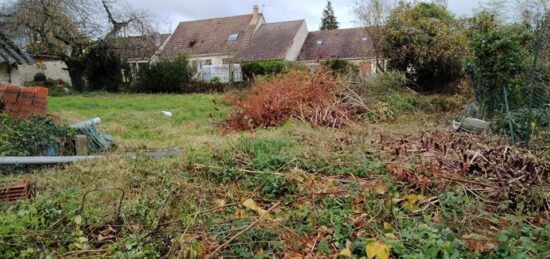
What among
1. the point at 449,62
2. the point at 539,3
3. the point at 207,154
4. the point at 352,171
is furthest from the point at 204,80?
the point at 352,171

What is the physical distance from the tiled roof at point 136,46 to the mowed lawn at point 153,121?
736 centimetres

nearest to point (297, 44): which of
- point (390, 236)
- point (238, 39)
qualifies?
point (238, 39)

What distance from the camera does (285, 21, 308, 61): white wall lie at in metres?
30.9

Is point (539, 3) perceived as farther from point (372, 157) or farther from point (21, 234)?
point (21, 234)

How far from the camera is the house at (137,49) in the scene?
2244 centimetres

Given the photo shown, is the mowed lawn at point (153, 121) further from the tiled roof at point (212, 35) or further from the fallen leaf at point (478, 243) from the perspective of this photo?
the tiled roof at point (212, 35)

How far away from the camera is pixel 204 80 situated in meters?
21.8

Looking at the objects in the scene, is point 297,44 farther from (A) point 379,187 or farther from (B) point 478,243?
(B) point 478,243

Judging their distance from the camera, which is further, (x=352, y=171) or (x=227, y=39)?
A: (x=227, y=39)

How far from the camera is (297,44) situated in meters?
32.0

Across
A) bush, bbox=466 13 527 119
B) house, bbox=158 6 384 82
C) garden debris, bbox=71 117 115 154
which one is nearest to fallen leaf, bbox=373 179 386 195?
bush, bbox=466 13 527 119

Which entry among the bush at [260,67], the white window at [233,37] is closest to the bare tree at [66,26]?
the bush at [260,67]

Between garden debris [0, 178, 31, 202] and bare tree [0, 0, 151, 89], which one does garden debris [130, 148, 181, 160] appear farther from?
bare tree [0, 0, 151, 89]

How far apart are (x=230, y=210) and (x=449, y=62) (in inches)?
604
